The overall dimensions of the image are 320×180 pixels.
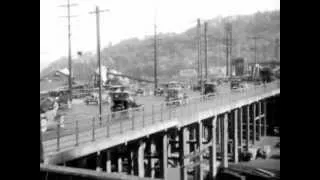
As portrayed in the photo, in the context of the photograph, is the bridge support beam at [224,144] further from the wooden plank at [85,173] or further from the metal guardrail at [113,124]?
the wooden plank at [85,173]

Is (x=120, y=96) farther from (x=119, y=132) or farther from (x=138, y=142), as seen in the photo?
(x=119, y=132)

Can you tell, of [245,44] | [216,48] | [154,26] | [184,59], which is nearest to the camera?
[154,26]

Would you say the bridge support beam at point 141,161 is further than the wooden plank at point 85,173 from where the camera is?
Yes

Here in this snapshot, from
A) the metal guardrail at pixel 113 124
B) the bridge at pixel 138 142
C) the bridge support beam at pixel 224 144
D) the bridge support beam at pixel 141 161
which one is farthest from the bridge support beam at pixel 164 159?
the bridge support beam at pixel 224 144

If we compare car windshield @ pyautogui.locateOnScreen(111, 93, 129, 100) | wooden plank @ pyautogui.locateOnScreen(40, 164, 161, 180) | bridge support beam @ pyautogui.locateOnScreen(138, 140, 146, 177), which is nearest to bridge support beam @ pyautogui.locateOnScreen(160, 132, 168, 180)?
bridge support beam @ pyautogui.locateOnScreen(138, 140, 146, 177)

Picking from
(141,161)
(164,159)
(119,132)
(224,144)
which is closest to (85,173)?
(119,132)

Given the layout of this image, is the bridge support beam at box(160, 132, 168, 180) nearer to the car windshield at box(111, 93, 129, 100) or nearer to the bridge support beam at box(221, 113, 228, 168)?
the car windshield at box(111, 93, 129, 100)

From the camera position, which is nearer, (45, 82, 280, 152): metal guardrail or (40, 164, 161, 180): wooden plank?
(40, 164, 161, 180): wooden plank
